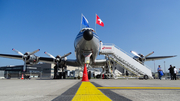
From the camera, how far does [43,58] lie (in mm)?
22062

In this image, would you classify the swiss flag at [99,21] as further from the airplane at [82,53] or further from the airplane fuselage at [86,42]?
the airplane fuselage at [86,42]

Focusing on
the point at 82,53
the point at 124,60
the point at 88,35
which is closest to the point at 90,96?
the point at 88,35

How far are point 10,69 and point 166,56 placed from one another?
78.5 meters

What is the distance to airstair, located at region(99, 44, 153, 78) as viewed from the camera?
1958 centimetres

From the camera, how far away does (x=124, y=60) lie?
66.2 ft

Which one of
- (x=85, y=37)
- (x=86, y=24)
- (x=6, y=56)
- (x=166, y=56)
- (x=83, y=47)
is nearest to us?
(x=85, y=37)

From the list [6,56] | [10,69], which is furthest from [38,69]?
[6,56]

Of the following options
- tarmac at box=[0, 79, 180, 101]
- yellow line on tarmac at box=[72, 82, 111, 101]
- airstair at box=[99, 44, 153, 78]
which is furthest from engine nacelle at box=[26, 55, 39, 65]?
yellow line on tarmac at box=[72, 82, 111, 101]

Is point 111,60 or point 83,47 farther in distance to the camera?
point 111,60

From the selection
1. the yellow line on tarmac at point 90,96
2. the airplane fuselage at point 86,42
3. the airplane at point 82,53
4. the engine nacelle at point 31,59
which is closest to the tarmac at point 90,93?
the yellow line on tarmac at point 90,96

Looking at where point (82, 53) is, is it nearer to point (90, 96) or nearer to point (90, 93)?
point (90, 93)

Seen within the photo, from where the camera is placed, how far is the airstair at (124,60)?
64.2 ft

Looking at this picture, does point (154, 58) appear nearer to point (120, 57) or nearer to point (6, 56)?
point (120, 57)

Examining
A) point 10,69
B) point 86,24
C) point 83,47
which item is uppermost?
point 86,24
